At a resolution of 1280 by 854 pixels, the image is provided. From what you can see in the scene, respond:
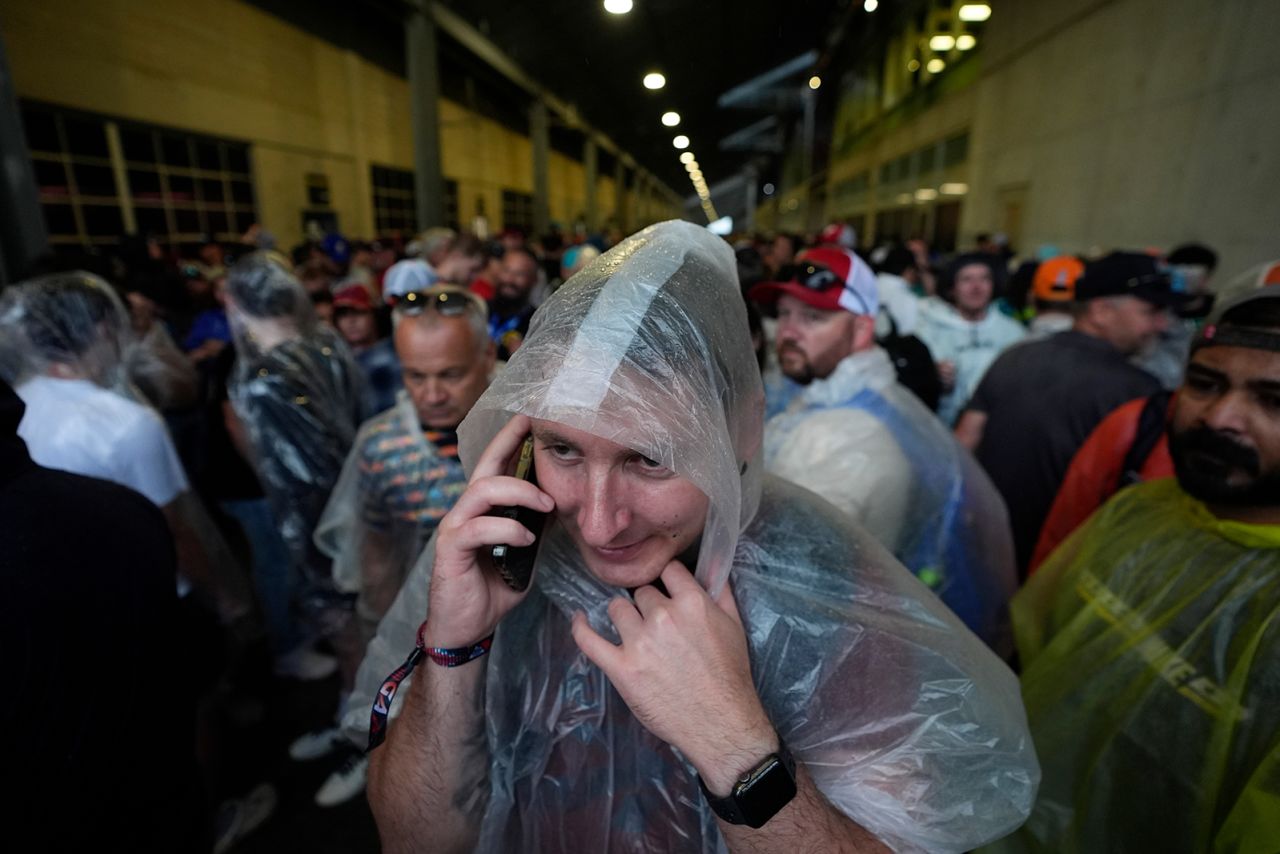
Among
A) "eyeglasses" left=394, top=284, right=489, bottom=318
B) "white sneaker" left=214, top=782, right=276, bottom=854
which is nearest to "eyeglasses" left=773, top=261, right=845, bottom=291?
"eyeglasses" left=394, top=284, right=489, bottom=318

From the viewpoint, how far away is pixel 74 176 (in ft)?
22.7

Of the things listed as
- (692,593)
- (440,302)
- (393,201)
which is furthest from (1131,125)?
(393,201)

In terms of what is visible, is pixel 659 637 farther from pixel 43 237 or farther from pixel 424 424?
pixel 43 237

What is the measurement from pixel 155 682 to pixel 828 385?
195 cm

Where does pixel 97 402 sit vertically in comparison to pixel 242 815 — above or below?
above

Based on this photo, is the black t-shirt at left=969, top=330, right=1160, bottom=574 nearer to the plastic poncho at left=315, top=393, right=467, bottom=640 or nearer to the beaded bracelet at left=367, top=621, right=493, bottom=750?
the plastic poncho at left=315, top=393, right=467, bottom=640

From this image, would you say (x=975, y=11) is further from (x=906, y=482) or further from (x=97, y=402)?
(x=97, y=402)

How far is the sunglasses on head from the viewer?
2211 mm

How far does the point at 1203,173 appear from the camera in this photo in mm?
4762

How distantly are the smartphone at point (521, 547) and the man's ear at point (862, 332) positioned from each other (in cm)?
150

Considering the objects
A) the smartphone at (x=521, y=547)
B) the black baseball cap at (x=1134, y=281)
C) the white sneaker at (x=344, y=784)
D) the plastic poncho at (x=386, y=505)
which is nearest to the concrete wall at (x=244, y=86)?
the plastic poncho at (x=386, y=505)

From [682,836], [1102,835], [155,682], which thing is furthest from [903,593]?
[155,682]

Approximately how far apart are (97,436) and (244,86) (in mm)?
9684

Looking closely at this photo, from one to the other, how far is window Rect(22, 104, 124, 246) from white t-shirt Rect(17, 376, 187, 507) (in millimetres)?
6651
